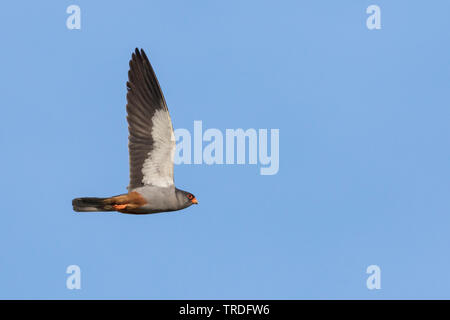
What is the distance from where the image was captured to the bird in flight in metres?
18.4

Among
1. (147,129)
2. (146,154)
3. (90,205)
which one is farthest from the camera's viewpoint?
(147,129)

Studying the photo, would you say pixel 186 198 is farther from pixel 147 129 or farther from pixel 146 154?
pixel 147 129

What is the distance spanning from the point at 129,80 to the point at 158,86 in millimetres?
834

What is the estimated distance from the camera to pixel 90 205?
18.3m

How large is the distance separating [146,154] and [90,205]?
1.97 meters

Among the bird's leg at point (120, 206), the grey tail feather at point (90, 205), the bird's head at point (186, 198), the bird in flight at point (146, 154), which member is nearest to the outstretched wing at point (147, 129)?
the bird in flight at point (146, 154)

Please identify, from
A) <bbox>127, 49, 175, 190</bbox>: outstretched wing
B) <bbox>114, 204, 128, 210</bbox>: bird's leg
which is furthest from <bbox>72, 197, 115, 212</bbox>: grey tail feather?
<bbox>127, 49, 175, 190</bbox>: outstretched wing

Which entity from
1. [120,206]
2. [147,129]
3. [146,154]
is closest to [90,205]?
[120,206]

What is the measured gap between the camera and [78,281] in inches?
800

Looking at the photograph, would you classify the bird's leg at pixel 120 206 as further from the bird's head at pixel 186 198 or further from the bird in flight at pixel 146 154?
the bird's head at pixel 186 198

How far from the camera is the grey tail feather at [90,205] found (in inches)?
Result: 717

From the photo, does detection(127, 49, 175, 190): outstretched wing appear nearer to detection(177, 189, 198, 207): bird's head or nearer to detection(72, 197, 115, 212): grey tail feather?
detection(177, 189, 198, 207): bird's head
